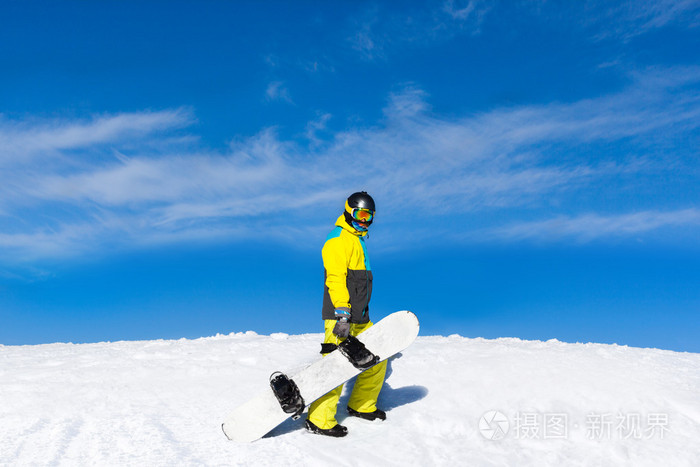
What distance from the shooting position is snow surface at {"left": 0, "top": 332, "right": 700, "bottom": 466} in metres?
5.81

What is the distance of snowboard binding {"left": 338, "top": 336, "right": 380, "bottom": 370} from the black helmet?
1.40 meters

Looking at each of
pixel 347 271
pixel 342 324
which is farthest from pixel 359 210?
pixel 342 324

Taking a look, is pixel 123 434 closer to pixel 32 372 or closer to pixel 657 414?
pixel 32 372

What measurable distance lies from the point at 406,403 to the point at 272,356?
2.67 metres

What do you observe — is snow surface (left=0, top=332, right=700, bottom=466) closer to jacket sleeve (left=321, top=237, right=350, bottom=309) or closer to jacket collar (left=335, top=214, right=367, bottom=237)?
jacket sleeve (left=321, top=237, right=350, bottom=309)

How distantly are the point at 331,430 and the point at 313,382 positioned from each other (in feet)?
2.05

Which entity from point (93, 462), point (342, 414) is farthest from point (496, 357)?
point (93, 462)

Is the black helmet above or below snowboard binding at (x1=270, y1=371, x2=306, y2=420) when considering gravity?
above

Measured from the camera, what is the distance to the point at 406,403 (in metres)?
7.28

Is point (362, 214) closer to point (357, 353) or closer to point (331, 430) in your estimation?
point (357, 353)

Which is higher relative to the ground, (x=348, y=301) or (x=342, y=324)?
(x=348, y=301)

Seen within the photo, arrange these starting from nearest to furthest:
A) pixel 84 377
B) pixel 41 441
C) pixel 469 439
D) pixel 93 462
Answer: pixel 93 462 < pixel 41 441 < pixel 469 439 < pixel 84 377

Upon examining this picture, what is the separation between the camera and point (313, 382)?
6.17m

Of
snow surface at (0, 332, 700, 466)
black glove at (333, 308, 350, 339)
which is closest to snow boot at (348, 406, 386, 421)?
snow surface at (0, 332, 700, 466)
